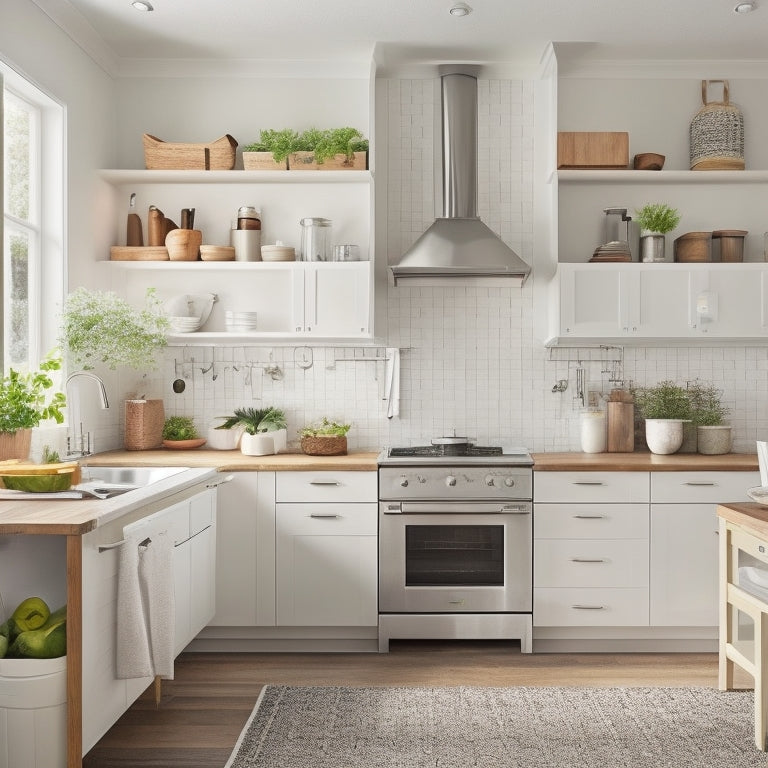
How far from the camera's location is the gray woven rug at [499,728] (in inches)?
103

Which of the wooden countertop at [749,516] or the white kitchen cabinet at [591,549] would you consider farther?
the white kitchen cabinet at [591,549]

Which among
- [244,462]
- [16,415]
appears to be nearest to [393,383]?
[244,462]

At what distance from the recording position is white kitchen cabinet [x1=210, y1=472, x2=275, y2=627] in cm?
367

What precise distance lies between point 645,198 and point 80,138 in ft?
9.77

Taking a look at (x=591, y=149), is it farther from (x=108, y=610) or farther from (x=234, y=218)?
(x=108, y=610)

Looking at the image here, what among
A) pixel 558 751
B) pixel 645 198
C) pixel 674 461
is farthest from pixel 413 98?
pixel 558 751

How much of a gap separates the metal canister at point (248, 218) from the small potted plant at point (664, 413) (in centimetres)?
228

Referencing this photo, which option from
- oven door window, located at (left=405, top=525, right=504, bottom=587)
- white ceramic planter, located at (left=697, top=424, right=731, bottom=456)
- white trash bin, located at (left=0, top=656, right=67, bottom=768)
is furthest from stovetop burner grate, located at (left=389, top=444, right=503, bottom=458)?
white trash bin, located at (left=0, top=656, right=67, bottom=768)

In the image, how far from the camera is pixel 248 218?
4129 millimetres

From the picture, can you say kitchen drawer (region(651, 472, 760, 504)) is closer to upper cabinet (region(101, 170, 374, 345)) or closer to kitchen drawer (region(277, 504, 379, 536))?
kitchen drawer (region(277, 504, 379, 536))

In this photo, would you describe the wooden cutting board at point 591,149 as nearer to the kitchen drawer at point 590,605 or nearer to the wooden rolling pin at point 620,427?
the wooden rolling pin at point 620,427

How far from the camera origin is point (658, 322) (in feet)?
13.0

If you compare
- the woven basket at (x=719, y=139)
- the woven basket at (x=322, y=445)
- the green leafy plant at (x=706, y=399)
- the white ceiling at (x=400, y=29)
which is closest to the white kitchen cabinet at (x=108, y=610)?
the woven basket at (x=322, y=445)

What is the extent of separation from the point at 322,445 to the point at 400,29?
6.85 feet
